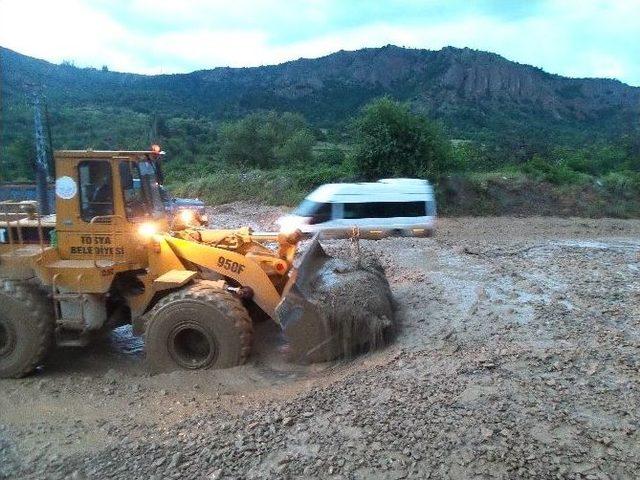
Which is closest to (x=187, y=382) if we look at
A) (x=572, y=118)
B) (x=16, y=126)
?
(x=16, y=126)

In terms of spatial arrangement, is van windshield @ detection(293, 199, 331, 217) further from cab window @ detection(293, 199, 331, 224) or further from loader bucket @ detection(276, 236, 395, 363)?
loader bucket @ detection(276, 236, 395, 363)

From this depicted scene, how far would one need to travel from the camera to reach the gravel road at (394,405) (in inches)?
161

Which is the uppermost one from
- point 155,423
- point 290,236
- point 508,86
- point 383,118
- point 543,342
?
point 508,86

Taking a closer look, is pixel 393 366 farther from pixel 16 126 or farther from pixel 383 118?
pixel 16 126

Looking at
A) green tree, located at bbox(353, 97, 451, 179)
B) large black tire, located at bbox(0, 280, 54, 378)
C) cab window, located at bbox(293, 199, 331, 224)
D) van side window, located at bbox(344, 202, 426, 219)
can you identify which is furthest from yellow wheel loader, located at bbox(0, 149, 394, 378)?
green tree, located at bbox(353, 97, 451, 179)

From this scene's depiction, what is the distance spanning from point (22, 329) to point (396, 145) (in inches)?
746

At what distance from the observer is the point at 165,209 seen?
7.66 m

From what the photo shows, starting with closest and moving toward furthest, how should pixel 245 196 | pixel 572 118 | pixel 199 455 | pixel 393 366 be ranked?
pixel 199 455 < pixel 393 366 < pixel 245 196 < pixel 572 118

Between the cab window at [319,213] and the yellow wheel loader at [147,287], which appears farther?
the cab window at [319,213]

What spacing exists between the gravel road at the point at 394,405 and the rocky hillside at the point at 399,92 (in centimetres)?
4073

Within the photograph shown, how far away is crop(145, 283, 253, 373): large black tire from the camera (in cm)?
624

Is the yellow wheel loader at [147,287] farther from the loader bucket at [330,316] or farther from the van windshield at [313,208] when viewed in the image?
the van windshield at [313,208]

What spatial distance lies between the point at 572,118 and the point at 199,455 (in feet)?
278

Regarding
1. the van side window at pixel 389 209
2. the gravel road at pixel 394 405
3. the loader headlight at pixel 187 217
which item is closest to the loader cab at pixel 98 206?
the loader headlight at pixel 187 217
